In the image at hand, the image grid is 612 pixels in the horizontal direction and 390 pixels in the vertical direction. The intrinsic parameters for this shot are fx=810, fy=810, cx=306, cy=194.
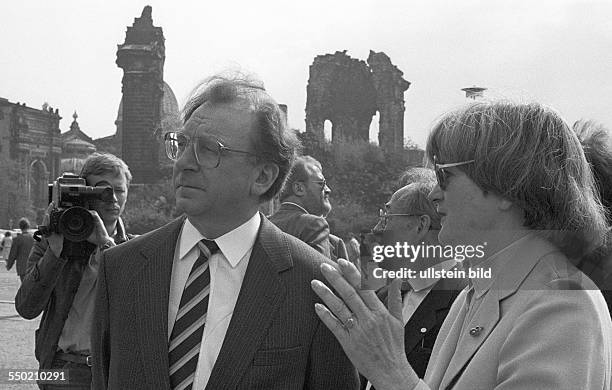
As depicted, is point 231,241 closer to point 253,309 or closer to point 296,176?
point 253,309

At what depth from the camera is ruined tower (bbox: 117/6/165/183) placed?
1474 inches

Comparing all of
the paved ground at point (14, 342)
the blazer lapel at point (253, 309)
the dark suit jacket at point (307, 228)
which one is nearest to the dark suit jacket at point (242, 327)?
the blazer lapel at point (253, 309)

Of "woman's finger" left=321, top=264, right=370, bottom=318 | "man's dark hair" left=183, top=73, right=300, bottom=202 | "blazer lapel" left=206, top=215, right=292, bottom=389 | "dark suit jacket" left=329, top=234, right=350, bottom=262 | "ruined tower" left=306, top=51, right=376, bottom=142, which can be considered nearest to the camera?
"woman's finger" left=321, top=264, right=370, bottom=318

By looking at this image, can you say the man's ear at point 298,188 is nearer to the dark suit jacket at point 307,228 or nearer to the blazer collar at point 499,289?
the dark suit jacket at point 307,228

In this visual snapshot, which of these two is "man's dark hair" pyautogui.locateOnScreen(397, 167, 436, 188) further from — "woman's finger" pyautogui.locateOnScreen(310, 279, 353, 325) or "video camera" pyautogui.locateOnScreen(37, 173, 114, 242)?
"woman's finger" pyautogui.locateOnScreen(310, 279, 353, 325)

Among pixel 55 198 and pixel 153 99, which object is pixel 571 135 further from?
pixel 153 99

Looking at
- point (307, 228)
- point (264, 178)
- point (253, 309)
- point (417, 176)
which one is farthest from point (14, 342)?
point (253, 309)

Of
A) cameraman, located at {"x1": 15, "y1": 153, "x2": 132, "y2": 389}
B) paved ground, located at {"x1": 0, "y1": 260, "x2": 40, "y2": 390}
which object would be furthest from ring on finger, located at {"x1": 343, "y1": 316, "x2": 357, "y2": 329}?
paved ground, located at {"x1": 0, "y1": 260, "x2": 40, "y2": 390}

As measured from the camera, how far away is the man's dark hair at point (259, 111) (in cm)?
254

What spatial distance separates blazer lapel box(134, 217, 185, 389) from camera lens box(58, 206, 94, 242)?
1159mm

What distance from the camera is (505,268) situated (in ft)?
5.98

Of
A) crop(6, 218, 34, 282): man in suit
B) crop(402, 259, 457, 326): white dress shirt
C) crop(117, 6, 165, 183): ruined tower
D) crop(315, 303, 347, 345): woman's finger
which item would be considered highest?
crop(117, 6, 165, 183): ruined tower

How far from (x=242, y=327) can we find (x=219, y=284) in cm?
17

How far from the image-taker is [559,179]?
1820 millimetres
